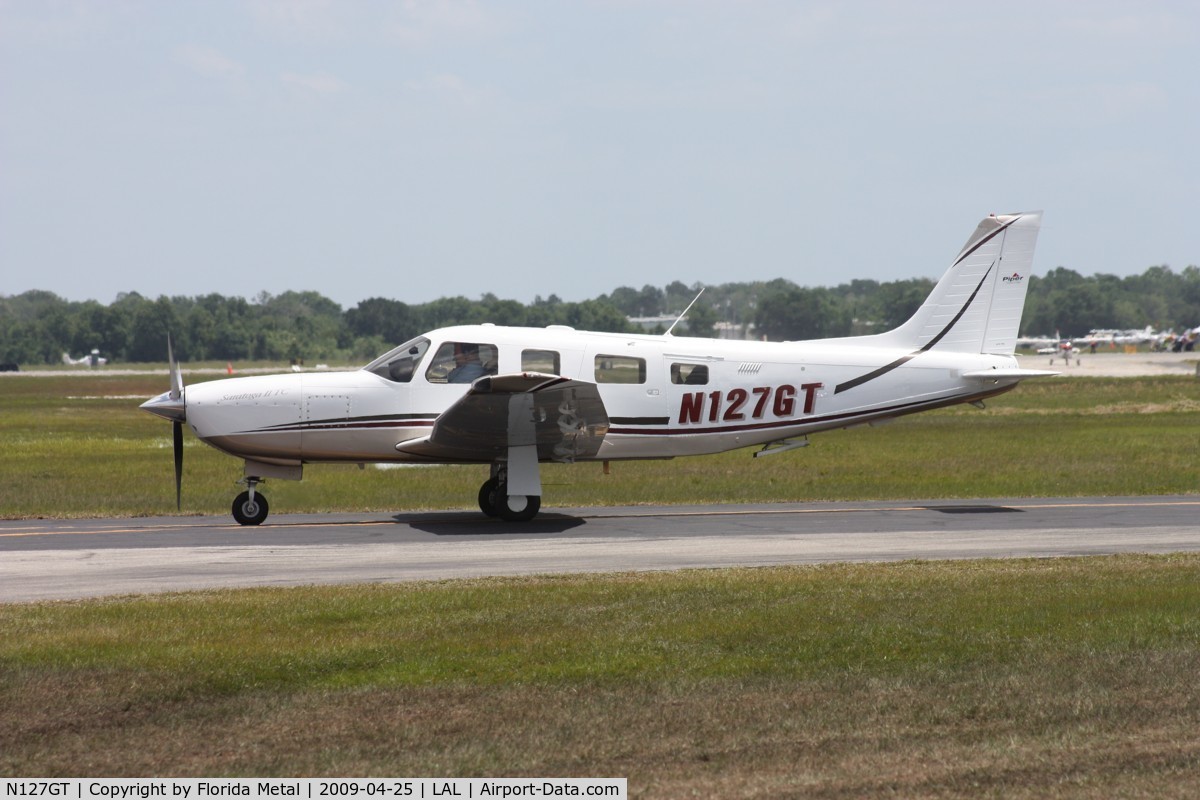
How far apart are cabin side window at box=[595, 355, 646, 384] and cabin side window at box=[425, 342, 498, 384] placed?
1.47 metres

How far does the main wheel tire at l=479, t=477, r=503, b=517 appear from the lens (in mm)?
17234

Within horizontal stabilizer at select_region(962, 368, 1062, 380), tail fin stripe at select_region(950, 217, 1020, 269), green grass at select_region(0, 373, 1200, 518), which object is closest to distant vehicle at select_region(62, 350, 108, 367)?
green grass at select_region(0, 373, 1200, 518)

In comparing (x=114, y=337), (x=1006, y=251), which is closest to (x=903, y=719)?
(x=1006, y=251)

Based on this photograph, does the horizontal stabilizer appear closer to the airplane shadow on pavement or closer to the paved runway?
the paved runway

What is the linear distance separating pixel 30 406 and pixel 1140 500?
155 ft

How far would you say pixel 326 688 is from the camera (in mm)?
7551

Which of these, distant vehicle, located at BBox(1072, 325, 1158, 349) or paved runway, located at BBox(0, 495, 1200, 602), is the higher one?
paved runway, located at BBox(0, 495, 1200, 602)

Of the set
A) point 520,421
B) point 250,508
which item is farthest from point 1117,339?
point 250,508

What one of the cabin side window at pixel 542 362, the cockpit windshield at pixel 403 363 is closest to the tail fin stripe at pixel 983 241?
the cabin side window at pixel 542 362

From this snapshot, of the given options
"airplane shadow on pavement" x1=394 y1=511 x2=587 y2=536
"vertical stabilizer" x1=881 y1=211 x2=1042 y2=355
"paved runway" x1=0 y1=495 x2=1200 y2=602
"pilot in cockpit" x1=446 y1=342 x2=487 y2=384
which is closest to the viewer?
"paved runway" x1=0 y1=495 x2=1200 y2=602

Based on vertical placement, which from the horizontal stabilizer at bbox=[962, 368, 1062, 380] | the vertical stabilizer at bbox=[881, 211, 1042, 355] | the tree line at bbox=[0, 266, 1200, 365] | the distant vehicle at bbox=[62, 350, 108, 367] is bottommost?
the distant vehicle at bbox=[62, 350, 108, 367]

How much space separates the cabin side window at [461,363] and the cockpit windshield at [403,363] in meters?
0.21

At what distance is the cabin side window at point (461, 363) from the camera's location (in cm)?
1655

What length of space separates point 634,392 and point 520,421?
198 cm
